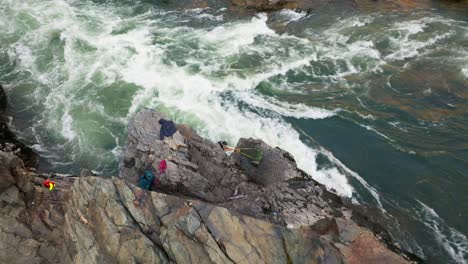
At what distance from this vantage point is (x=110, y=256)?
1166cm

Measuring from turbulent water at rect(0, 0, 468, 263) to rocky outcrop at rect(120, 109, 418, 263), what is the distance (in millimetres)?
2614

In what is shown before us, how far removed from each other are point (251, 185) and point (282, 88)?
9582 millimetres

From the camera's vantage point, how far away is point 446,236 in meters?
16.9

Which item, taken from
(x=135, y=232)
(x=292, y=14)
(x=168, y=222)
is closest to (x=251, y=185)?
(x=168, y=222)

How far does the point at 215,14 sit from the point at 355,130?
1537 cm

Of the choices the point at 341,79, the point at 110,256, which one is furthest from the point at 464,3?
the point at 110,256

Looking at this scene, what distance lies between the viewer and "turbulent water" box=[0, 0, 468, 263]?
19.4 meters

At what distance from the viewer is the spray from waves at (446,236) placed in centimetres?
1620

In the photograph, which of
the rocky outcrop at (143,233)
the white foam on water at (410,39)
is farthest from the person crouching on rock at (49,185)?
the white foam on water at (410,39)

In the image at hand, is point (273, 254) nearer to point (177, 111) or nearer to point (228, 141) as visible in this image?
point (228, 141)

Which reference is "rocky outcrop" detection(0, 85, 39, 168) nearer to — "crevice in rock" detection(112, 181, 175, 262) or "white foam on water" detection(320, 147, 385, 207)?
"crevice in rock" detection(112, 181, 175, 262)

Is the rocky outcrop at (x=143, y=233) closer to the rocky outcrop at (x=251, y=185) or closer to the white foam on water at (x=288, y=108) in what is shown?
the rocky outcrop at (x=251, y=185)

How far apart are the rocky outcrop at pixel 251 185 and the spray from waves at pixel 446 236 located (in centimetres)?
245

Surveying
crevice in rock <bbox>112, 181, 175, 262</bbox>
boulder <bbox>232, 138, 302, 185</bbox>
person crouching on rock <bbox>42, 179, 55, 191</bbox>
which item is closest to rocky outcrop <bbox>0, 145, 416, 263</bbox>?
crevice in rock <bbox>112, 181, 175, 262</bbox>
